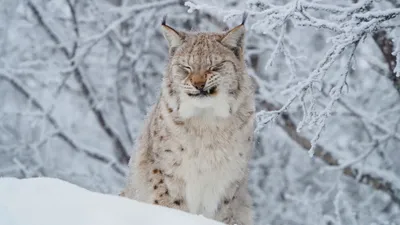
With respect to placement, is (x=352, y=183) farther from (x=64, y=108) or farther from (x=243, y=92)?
(x=243, y=92)

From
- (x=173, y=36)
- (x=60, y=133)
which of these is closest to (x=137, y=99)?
(x=60, y=133)

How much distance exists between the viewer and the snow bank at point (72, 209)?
254 centimetres

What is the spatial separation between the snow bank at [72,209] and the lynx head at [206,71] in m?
1.68

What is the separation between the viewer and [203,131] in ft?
14.9

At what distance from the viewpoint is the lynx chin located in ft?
14.7

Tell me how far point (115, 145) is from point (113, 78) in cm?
100

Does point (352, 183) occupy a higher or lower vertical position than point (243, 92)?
lower

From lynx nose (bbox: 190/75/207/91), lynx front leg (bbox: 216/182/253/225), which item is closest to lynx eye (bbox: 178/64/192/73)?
lynx nose (bbox: 190/75/207/91)

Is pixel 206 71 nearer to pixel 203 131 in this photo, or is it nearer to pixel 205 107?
pixel 205 107

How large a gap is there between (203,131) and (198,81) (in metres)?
0.38

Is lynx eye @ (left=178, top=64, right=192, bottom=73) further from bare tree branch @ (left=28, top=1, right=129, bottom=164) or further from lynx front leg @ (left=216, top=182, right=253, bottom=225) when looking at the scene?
bare tree branch @ (left=28, top=1, right=129, bottom=164)

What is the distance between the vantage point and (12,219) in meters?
2.52

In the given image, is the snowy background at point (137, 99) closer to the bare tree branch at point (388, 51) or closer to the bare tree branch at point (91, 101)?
the bare tree branch at point (91, 101)

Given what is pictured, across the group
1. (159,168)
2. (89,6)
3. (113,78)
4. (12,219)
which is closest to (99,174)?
(113,78)
